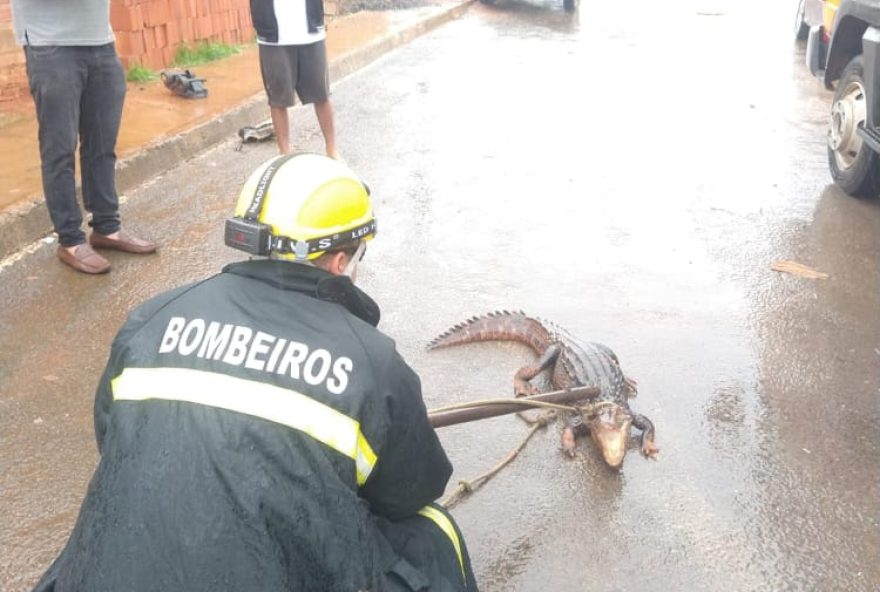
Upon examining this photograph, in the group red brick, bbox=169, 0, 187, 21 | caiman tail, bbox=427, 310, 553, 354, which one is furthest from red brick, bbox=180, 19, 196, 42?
caiman tail, bbox=427, 310, 553, 354

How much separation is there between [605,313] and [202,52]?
23.9 feet

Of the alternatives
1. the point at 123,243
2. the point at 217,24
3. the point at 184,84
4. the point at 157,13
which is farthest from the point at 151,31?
the point at 123,243

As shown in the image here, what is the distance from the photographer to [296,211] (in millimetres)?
2121

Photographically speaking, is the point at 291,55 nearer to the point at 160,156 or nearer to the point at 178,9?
the point at 160,156

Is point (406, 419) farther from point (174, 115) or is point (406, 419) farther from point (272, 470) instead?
point (174, 115)

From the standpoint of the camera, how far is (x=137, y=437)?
1858mm

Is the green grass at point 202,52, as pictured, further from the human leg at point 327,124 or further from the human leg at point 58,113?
the human leg at point 58,113

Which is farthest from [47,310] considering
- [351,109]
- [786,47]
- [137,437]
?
[786,47]

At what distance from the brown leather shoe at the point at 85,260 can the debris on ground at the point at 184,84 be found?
382 cm

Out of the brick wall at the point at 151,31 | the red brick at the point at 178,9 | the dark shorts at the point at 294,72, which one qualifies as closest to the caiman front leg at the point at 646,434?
the dark shorts at the point at 294,72

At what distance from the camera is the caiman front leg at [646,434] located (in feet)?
12.2

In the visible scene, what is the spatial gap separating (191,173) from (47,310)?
8.28 feet

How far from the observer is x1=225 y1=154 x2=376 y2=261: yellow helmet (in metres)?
2.11

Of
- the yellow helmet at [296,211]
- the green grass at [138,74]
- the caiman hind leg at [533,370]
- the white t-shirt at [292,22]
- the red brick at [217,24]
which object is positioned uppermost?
the yellow helmet at [296,211]
